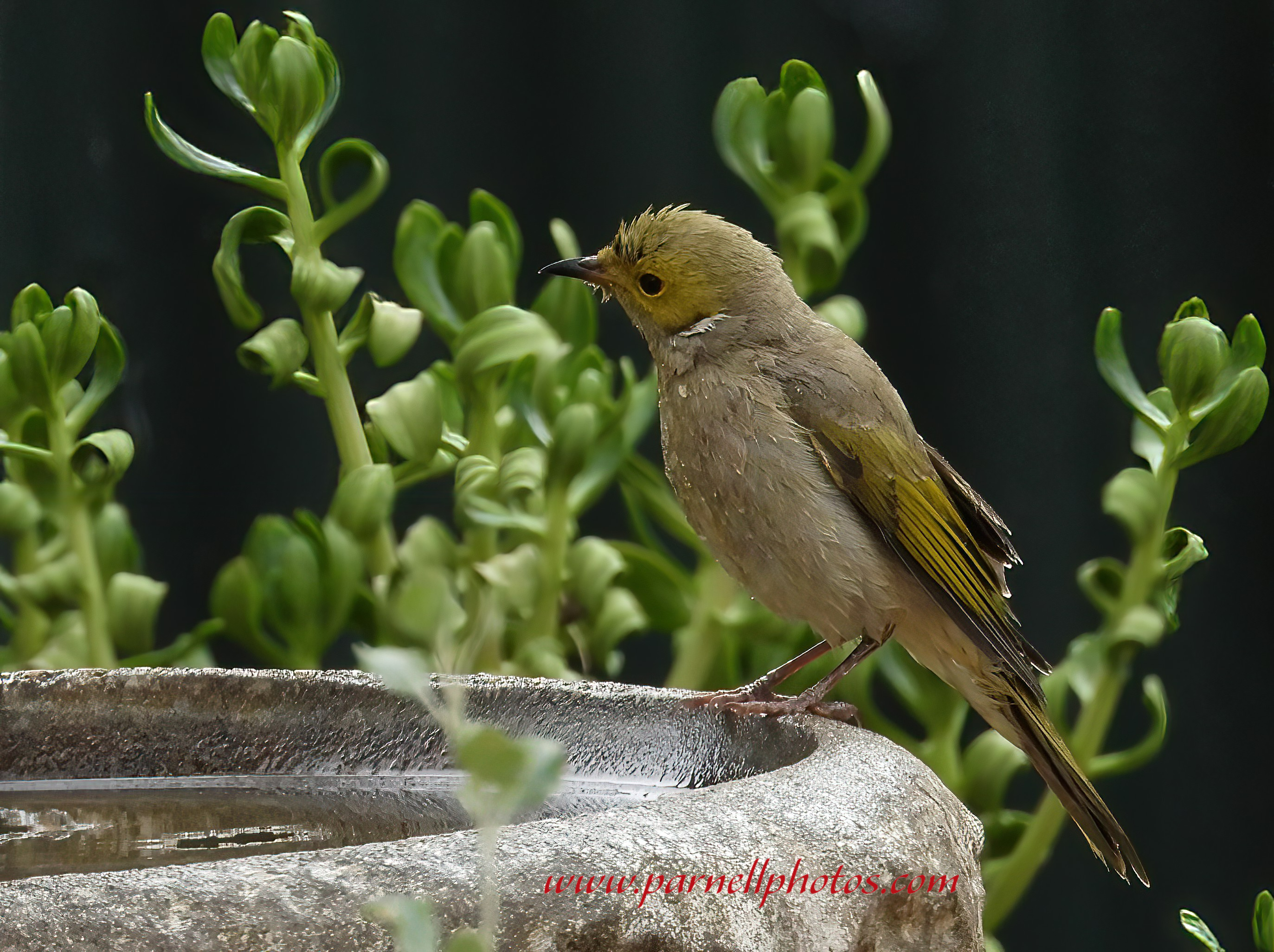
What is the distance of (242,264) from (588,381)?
0.96m

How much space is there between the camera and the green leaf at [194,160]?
4.95ft

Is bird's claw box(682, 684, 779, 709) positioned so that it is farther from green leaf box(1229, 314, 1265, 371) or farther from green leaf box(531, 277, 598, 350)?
green leaf box(531, 277, 598, 350)

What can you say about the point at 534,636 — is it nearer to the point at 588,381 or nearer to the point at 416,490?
the point at 588,381

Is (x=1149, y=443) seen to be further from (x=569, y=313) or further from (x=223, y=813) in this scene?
(x=223, y=813)

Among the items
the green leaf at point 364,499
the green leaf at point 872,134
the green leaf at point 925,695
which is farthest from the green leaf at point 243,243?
the green leaf at point 925,695

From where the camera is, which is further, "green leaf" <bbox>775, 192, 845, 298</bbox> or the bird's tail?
"green leaf" <bbox>775, 192, 845, 298</bbox>

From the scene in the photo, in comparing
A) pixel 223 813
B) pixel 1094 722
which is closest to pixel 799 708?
pixel 223 813

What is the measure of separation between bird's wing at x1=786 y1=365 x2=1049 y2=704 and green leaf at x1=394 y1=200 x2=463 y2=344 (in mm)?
606

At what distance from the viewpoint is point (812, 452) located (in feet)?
4.35

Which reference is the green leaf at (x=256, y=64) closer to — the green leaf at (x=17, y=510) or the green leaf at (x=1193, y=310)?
the green leaf at (x=17, y=510)

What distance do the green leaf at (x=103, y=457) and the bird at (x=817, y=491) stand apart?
1.76ft

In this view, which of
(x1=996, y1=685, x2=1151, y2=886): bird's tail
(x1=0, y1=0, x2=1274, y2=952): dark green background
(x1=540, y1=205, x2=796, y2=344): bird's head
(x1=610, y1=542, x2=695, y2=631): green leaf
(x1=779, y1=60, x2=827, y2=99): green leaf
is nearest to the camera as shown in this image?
(x1=996, y1=685, x2=1151, y2=886): bird's tail

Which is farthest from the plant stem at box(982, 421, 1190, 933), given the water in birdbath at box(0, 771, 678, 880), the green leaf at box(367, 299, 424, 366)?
the green leaf at box(367, 299, 424, 366)

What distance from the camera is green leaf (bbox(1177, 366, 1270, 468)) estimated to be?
1444mm
